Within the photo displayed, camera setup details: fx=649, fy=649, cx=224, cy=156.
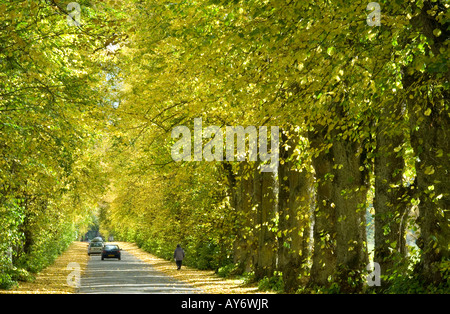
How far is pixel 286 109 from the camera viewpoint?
506 inches

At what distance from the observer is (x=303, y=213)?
58.3ft

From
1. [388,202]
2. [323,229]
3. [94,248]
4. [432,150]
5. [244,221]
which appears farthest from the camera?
[94,248]

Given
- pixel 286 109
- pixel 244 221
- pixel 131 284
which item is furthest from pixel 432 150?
pixel 244 221

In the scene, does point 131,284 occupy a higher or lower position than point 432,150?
lower

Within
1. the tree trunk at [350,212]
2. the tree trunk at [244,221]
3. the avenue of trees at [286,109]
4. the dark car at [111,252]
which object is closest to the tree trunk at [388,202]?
the avenue of trees at [286,109]

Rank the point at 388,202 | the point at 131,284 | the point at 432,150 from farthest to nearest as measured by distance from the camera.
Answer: the point at 131,284, the point at 388,202, the point at 432,150

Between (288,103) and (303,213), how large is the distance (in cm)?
602

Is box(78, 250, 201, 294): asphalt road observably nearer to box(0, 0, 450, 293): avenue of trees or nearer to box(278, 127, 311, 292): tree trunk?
box(0, 0, 450, 293): avenue of trees

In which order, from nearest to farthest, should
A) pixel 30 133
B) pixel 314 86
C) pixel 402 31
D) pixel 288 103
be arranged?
pixel 402 31 → pixel 314 86 → pixel 288 103 → pixel 30 133

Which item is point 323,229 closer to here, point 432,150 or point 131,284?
point 432,150

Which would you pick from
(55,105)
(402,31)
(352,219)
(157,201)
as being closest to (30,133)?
(55,105)

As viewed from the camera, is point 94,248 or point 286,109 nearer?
point 286,109

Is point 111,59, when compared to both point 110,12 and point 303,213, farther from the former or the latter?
point 303,213

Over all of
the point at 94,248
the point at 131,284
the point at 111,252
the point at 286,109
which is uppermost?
the point at 286,109
